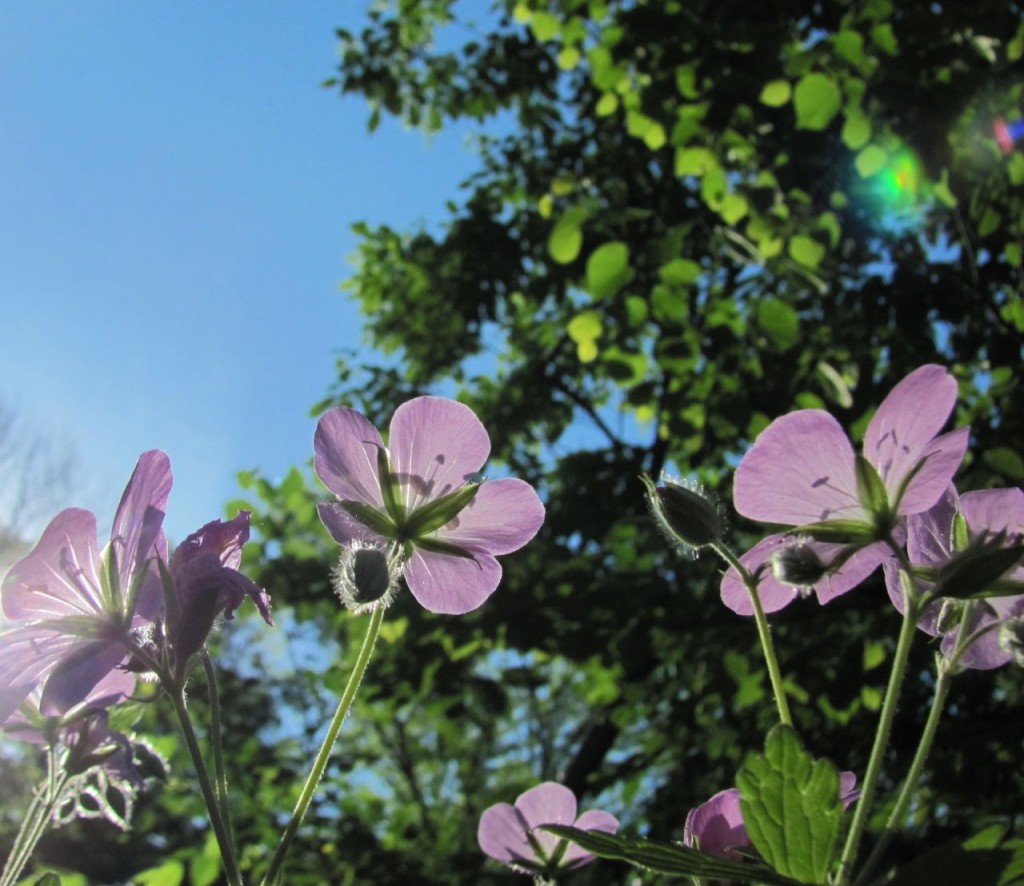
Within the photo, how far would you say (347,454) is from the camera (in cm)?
77

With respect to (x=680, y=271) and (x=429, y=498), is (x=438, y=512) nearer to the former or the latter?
(x=429, y=498)

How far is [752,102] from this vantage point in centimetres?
427

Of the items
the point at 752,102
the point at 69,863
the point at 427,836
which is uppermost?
the point at 752,102

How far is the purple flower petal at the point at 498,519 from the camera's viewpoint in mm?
785

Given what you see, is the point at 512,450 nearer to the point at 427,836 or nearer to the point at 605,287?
the point at 427,836

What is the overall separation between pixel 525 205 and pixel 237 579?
6600 millimetres

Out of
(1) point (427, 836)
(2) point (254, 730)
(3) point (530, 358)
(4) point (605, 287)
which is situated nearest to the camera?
(4) point (605, 287)

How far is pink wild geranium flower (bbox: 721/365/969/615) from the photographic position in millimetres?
674

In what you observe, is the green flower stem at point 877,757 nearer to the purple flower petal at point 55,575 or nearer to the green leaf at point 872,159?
the purple flower petal at point 55,575

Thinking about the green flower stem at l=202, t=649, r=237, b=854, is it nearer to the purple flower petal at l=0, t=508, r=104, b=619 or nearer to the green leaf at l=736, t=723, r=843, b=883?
the purple flower petal at l=0, t=508, r=104, b=619

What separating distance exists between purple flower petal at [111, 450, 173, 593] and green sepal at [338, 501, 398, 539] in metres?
0.15

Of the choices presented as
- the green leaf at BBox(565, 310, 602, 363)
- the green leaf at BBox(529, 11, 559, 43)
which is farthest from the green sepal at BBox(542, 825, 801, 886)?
the green leaf at BBox(529, 11, 559, 43)

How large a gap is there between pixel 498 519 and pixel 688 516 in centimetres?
16

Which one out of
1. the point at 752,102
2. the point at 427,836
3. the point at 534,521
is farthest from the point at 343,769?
the point at 534,521
